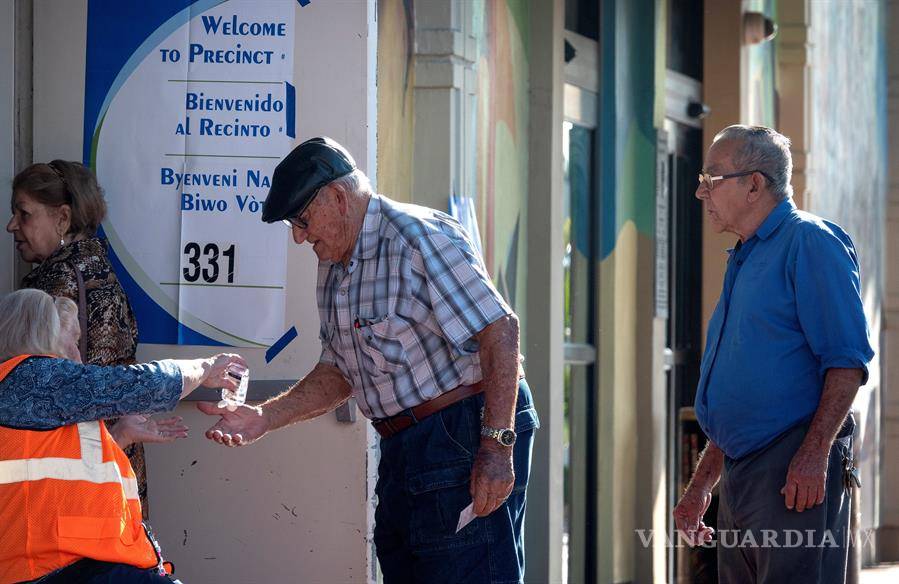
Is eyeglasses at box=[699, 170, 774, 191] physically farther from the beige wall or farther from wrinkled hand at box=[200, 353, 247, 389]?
wrinkled hand at box=[200, 353, 247, 389]

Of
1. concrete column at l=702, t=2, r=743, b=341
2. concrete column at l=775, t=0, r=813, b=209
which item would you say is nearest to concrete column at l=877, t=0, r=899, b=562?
concrete column at l=775, t=0, r=813, b=209

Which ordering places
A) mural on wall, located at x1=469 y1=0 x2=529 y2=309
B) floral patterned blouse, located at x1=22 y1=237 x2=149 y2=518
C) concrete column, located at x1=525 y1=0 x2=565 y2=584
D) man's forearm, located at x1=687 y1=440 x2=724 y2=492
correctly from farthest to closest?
concrete column, located at x1=525 y1=0 x2=565 y2=584 < mural on wall, located at x1=469 y1=0 x2=529 y2=309 < floral patterned blouse, located at x1=22 y1=237 x2=149 y2=518 < man's forearm, located at x1=687 y1=440 x2=724 y2=492

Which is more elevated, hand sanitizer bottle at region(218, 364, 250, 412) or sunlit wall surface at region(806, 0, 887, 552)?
sunlit wall surface at region(806, 0, 887, 552)

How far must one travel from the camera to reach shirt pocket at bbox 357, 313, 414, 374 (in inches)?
155

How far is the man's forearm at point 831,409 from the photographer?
13.1ft

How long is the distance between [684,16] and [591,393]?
302cm

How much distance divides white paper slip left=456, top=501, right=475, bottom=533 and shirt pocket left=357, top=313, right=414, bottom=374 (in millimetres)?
416

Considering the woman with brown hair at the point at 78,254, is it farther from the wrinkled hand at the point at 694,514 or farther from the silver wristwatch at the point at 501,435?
the wrinkled hand at the point at 694,514

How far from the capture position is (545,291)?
7230mm

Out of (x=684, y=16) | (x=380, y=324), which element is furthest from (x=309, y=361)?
(x=684, y=16)

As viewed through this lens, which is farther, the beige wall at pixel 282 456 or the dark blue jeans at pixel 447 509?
the beige wall at pixel 282 456

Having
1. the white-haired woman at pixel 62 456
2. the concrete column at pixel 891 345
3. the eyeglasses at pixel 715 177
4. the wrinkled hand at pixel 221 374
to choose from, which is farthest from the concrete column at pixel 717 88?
the white-haired woman at pixel 62 456

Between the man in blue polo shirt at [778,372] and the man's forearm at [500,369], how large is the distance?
30.6 inches

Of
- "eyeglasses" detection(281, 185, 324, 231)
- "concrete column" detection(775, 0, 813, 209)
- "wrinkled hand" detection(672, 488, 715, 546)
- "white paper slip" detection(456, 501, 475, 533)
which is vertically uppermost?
"concrete column" detection(775, 0, 813, 209)
